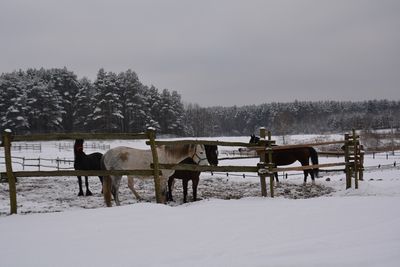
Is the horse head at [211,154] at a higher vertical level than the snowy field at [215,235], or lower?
higher

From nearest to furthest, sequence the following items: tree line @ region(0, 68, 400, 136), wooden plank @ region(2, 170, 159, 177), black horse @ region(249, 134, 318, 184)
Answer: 1. wooden plank @ region(2, 170, 159, 177)
2. black horse @ region(249, 134, 318, 184)
3. tree line @ region(0, 68, 400, 136)

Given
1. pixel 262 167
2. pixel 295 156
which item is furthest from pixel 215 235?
pixel 295 156

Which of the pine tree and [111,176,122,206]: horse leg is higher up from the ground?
the pine tree

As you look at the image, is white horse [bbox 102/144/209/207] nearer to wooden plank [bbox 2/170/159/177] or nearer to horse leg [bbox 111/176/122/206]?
horse leg [bbox 111/176/122/206]

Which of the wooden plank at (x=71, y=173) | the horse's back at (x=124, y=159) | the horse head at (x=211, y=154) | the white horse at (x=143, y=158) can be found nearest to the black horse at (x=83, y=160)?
the white horse at (x=143, y=158)

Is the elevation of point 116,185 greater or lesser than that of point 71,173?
lesser

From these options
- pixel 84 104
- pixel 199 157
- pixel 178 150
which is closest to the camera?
pixel 199 157

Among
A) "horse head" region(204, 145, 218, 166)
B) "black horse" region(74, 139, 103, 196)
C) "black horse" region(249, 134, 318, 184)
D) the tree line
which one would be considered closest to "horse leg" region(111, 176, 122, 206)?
"black horse" region(74, 139, 103, 196)

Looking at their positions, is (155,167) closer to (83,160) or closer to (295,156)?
(83,160)

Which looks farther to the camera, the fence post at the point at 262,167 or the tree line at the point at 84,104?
the tree line at the point at 84,104

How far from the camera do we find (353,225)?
13.6 ft

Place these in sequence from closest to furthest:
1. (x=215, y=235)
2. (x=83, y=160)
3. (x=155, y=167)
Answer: (x=215, y=235) → (x=155, y=167) → (x=83, y=160)

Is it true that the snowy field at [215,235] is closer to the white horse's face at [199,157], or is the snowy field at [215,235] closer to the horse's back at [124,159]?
the white horse's face at [199,157]

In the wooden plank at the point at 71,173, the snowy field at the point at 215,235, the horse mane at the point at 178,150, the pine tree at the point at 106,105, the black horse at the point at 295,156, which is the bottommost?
the snowy field at the point at 215,235
